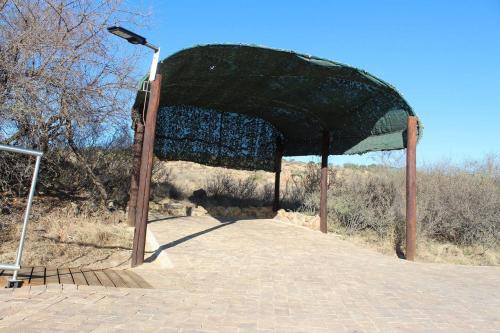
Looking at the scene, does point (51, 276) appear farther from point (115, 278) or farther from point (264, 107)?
point (264, 107)

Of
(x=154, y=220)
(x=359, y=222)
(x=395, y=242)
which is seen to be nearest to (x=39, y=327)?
(x=154, y=220)

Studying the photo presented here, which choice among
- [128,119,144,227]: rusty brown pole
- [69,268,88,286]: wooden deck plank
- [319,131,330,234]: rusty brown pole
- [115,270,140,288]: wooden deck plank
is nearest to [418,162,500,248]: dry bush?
[319,131,330,234]: rusty brown pole

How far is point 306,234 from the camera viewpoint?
10062 millimetres

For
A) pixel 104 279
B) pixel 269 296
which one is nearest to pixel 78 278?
pixel 104 279

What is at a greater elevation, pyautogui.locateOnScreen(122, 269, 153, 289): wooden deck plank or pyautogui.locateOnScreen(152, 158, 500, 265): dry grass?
pyautogui.locateOnScreen(152, 158, 500, 265): dry grass

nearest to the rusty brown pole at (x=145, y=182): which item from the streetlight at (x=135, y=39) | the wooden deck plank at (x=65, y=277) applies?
the streetlight at (x=135, y=39)

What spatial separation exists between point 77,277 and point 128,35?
3487 millimetres

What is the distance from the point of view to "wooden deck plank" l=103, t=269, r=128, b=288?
5069 millimetres

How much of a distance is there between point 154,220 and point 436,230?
7.31m

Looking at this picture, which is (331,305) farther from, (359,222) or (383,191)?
(383,191)

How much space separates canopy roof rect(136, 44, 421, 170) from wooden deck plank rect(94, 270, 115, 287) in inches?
141

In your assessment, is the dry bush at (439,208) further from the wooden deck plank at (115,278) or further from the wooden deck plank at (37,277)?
the wooden deck plank at (37,277)

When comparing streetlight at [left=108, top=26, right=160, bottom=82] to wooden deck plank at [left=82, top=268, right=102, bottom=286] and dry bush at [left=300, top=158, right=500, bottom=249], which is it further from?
dry bush at [left=300, top=158, right=500, bottom=249]

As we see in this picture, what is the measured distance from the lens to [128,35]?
6348mm
